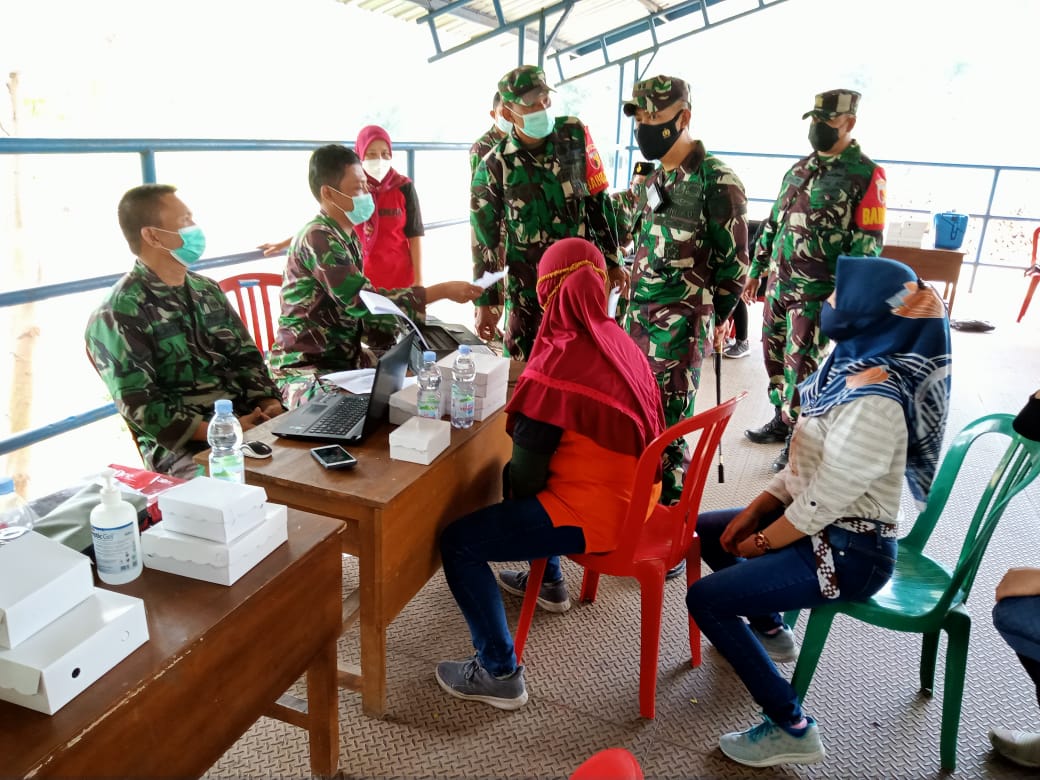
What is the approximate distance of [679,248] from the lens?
8.27 feet

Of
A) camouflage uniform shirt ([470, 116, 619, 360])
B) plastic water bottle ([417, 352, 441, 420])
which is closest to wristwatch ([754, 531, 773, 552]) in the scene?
plastic water bottle ([417, 352, 441, 420])

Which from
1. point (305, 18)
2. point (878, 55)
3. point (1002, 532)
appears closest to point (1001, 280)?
point (1002, 532)

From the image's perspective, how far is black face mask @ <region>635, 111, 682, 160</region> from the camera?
8.21ft

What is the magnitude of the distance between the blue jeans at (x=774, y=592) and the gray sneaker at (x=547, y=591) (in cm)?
61

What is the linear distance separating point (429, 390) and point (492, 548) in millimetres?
406

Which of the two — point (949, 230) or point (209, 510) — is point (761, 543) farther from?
point (949, 230)

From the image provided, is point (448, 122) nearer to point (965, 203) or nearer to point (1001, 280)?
point (965, 203)

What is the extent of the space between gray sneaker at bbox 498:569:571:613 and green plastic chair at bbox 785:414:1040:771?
69 cm

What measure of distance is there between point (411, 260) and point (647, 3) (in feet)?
17.9

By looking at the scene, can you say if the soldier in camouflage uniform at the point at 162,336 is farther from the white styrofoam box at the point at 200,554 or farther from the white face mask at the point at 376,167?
the white face mask at the point at 376,167

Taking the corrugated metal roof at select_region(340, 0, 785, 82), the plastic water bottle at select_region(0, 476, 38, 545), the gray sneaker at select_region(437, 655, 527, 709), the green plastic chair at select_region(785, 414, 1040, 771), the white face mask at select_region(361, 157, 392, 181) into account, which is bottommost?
the gray sneaker at select_region(437, 655, 527, 709)

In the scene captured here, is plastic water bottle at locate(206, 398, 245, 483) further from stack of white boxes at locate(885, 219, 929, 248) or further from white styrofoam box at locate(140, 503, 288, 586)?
stack of white boxes at locate(885, 219, 929, 248)

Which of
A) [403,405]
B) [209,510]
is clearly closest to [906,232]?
[403,405]

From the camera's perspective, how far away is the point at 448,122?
15477mm
